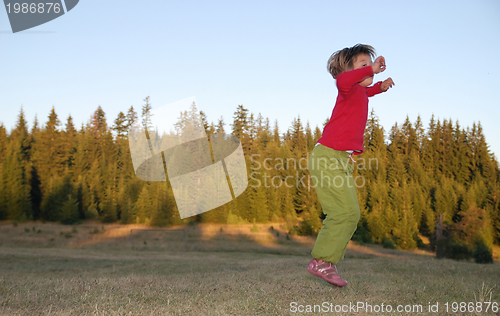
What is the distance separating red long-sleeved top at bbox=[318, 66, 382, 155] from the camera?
334 cm

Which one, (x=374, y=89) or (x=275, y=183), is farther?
(x=275, y=183)

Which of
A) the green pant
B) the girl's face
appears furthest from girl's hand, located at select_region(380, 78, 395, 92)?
the green pant

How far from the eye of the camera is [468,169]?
191ft

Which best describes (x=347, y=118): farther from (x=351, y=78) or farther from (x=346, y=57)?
(x=346, y=57)

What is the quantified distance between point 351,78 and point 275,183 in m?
48.7

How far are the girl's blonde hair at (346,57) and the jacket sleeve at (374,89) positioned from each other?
1.09ft

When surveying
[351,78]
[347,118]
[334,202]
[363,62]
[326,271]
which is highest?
[363,62]

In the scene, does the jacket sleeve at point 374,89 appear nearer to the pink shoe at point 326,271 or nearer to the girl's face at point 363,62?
the girl's face at point 363,62

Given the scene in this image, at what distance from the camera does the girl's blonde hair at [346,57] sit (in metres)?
3.52

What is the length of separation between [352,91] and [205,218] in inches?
1659

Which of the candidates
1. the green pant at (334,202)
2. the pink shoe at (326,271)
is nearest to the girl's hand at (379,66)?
the green pant at (334,202)

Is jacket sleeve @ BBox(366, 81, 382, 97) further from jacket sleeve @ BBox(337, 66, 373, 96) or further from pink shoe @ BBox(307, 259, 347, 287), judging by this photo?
pink shoe @ BBox(307, 259, 347, 287)

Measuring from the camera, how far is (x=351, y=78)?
3221 millimetres

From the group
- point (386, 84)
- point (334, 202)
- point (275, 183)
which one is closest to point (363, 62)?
point (386, 84)
